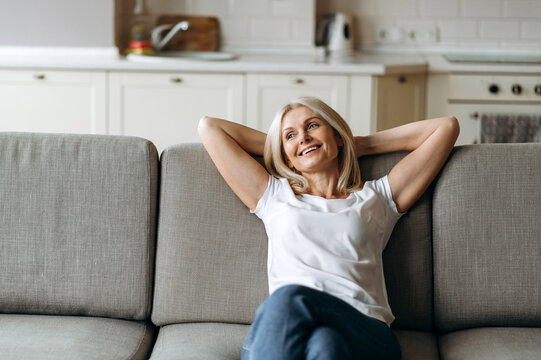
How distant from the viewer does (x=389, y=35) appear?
170 inches

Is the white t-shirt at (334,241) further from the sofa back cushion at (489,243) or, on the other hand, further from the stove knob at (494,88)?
the stove knob at (494,88)

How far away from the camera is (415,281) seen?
198cm

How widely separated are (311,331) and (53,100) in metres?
2.57

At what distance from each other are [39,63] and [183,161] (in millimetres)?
1971

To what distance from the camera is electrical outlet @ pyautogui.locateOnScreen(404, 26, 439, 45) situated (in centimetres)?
429

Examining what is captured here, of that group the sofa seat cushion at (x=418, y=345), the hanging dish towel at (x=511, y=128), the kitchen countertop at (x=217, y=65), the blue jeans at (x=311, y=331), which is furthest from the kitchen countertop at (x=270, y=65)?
the blue jeans at (x=311, y=331)

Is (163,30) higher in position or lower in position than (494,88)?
higher

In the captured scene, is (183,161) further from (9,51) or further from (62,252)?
(9,51)

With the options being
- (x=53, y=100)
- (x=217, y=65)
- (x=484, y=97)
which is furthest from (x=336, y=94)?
(x=53, y=100)

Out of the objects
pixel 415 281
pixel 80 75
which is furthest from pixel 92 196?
pixel 80 75

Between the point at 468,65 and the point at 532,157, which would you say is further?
the point at 468,65

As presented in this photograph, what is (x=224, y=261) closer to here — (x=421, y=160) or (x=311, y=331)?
(x=311, y=331)

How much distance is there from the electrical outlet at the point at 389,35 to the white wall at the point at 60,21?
1582mm

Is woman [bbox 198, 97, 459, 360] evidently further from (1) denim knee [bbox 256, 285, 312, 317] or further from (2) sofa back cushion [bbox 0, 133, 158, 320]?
(2) sofa back cushion [bbox 0, 133, 158, 320]
